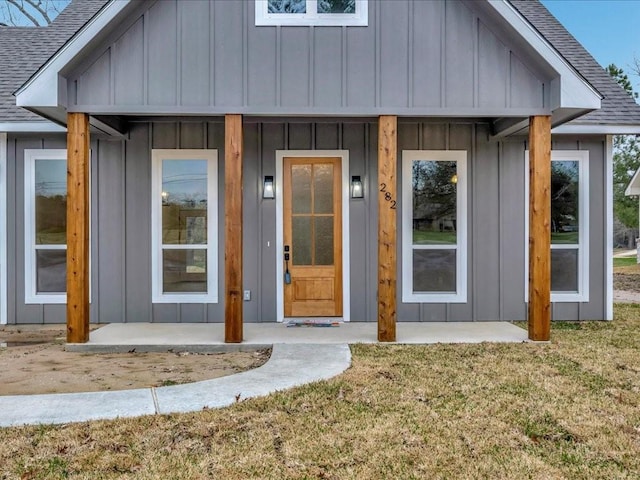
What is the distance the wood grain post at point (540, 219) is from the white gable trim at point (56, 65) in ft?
15.9

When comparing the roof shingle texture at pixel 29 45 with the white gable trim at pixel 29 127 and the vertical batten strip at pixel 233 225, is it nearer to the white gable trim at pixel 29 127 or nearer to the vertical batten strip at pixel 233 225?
the white gable trim at pixel 29 127

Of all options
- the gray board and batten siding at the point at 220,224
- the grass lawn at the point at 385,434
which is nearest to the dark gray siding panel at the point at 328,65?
the gray board and batten siding at the point at 220,224

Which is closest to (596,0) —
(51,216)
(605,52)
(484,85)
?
(605,52)

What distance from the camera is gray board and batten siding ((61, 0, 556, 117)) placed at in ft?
18.8

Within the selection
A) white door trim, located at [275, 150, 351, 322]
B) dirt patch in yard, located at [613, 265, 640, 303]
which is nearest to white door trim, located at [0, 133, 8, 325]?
white door trim, located at [275, 150, 351, 322]

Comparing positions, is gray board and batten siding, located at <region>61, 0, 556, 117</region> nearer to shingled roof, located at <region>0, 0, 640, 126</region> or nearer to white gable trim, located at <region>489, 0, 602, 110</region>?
white gable trim, located at <region>489, 0, 602, 110</region>

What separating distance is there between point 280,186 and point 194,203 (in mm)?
1271

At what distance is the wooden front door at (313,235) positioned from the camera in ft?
24.1

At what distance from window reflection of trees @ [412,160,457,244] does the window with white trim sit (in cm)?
515

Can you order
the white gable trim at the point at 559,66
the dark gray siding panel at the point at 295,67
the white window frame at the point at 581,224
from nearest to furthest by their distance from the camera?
the white gable trim at the point at 559,66
the dark gray siding panel at the point at 295,67
the white window frame at the point at 581,224

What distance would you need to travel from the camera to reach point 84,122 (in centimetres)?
577

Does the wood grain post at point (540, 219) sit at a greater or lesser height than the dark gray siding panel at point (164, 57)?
lesser

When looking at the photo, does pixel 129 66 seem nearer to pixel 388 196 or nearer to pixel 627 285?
pixel 388 196

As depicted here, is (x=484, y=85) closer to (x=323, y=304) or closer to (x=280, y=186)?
(x=280, y=186)
